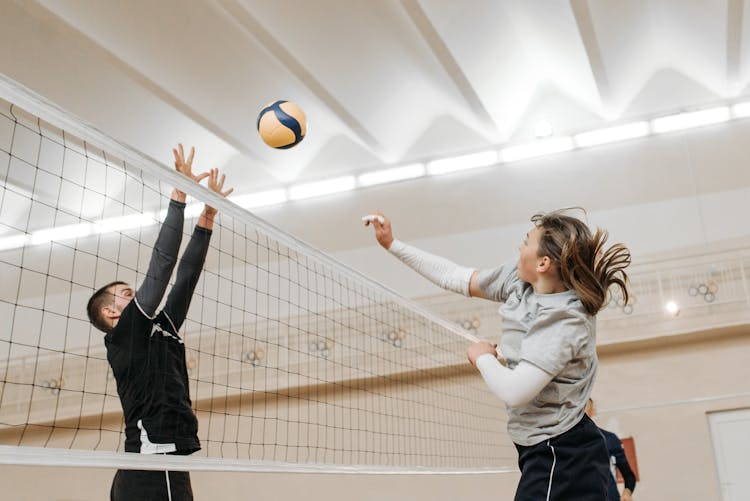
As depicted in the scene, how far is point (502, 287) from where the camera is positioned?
2.90 m

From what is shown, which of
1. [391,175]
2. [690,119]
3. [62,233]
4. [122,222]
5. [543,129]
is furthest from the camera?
[62,233]

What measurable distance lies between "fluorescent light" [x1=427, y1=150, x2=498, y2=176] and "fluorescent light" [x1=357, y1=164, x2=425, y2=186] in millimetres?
188

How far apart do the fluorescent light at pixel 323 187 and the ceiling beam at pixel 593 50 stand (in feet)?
13.2

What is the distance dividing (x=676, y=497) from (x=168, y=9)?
334 inches

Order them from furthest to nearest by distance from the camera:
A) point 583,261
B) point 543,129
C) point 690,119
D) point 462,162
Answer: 1. point 462,162
2. point 543,129
3. point 690,119
4. point 583,261

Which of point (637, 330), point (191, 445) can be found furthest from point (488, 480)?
point (191, 445)

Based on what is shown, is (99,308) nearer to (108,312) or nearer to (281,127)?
(108,312)

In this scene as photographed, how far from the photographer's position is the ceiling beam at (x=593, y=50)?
926cm

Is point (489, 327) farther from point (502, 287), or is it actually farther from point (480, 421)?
point (502, 287)

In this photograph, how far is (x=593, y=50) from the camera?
10109 millimetres

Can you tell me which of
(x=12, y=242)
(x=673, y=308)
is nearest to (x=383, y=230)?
(x=673, y=308)

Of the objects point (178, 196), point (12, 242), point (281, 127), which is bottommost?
point (178, 196)

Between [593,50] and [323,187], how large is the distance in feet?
15.7

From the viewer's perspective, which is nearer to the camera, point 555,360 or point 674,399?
point 555,360
